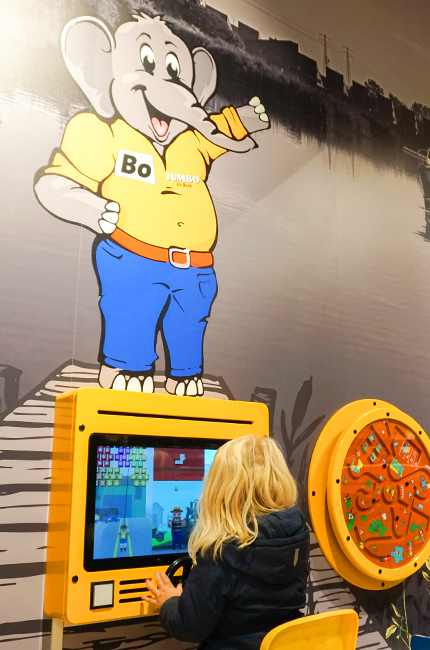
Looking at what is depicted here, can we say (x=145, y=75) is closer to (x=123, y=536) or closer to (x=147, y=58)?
(x=147, y=58)

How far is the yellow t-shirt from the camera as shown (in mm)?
2135

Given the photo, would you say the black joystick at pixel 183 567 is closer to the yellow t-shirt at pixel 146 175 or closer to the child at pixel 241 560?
the child at pixel 241 560

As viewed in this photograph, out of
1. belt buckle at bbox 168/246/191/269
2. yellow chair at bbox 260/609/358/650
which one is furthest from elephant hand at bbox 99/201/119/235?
yellow chair at bbox 260/609/358/650

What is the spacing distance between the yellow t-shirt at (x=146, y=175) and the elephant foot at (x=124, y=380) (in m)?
0.50

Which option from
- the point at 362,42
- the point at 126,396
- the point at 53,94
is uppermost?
the point at 362,42

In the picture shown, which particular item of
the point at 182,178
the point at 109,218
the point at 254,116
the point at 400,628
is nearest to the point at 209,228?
the point at 182,178

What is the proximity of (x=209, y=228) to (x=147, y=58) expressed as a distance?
692 millimetres

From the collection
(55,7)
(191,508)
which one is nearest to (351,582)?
(191,508)

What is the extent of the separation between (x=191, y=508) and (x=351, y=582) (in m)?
0.95

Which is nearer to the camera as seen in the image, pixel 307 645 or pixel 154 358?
pixel 307 645

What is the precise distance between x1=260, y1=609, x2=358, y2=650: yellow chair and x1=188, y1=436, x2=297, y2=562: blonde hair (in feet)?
0.77

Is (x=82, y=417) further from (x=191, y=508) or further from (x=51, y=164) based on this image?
(x=51, y=164)

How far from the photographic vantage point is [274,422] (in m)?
2.48

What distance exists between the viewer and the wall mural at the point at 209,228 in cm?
196
